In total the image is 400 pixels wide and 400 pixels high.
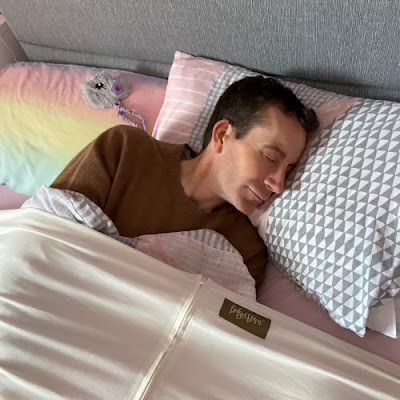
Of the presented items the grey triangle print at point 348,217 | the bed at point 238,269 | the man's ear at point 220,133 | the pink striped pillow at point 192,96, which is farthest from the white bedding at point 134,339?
the pink striped pillow at point 192,96

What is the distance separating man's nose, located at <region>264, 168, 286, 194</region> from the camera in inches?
46.8

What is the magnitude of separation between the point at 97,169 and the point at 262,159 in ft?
1.35

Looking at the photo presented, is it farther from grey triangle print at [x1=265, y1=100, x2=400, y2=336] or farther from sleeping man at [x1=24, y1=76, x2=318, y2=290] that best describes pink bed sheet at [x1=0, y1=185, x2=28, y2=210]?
grey triangle print at [x1=265, y1=100, x2=400, y2=336]

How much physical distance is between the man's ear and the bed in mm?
150

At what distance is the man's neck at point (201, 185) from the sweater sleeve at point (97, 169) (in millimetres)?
191

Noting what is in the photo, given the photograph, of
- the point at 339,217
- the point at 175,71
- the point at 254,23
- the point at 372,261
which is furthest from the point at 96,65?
the point at 372,261

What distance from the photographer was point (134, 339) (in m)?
0.99

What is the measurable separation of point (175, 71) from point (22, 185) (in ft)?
2.11

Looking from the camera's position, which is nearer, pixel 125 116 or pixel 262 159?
pixel 262 159

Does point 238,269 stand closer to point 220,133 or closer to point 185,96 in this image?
point 220,133

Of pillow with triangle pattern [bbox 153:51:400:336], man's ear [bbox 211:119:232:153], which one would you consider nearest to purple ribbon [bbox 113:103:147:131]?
man's ear [bbox 211:119:232:153]

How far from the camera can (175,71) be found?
1.52 meters

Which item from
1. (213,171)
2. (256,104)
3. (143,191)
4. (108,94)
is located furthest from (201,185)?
(108,94)

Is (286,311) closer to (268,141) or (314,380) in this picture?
(314,380)
